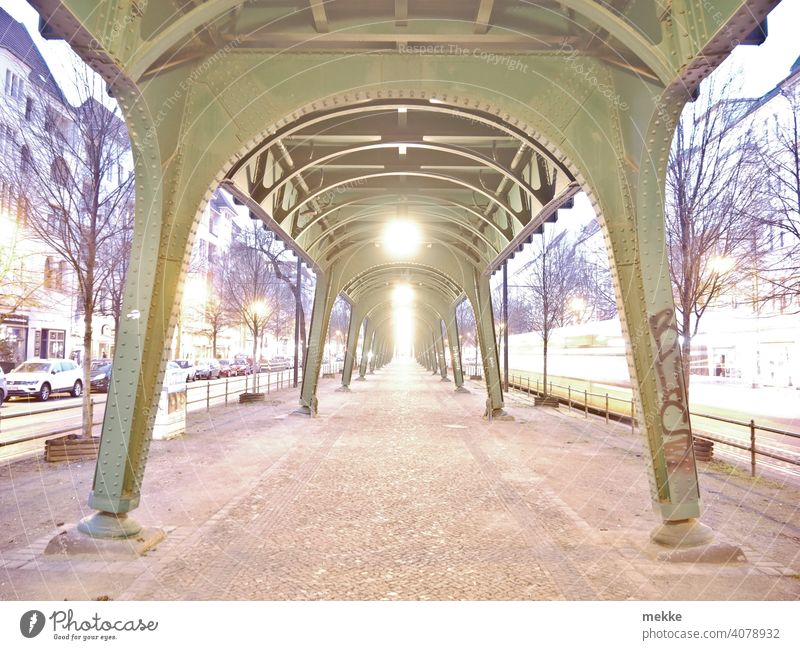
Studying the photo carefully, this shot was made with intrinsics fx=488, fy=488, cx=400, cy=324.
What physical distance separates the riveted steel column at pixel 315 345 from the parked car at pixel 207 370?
966 inches

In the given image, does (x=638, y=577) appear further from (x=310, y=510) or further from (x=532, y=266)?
(x=532, y=266)

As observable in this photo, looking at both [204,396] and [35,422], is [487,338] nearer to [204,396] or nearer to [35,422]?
[35,422]

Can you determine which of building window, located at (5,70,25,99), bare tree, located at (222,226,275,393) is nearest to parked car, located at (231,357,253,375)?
bare tree, located at (222,226,275,393)

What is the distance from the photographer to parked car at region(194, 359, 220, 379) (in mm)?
38191

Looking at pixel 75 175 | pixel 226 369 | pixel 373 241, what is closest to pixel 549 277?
pixel 373 241

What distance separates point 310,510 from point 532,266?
1811cm

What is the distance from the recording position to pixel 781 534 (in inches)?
223

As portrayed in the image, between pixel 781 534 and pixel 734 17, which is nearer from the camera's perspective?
pixel 734 17

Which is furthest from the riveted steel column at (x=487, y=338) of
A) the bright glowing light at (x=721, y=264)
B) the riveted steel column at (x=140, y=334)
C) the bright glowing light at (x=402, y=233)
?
the riveted steel column at (x=140, y=334)

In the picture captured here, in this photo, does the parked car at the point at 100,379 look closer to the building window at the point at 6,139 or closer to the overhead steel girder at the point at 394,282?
the overhead steel girder at the point at 394,282

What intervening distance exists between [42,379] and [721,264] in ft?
82.1

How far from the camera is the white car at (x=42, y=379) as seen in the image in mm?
20656

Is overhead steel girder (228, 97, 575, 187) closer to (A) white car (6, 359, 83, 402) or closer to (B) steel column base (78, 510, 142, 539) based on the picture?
(B) steel column base (78, 510, 142, 539)
